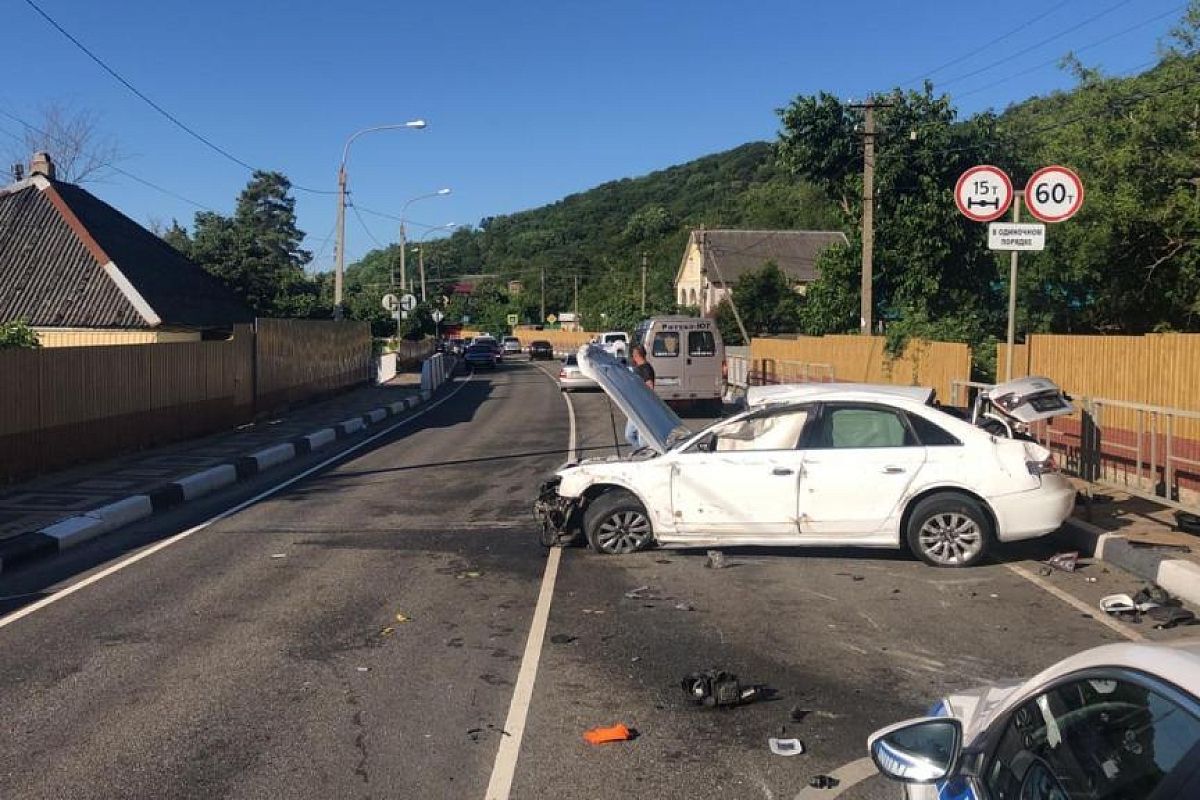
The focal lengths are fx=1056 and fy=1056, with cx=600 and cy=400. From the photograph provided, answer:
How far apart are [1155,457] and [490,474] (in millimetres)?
8566

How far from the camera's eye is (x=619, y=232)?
12581 cm

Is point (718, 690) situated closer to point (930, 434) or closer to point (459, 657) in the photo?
point (459, 657)

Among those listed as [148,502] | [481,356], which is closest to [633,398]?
[148,502]

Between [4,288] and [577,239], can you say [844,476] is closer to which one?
[4,288]

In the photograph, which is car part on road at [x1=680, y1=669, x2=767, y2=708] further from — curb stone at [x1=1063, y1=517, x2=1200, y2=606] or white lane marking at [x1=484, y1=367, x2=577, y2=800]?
curb stone at [x1=1063, y1=517, x2=1200, y2=606]

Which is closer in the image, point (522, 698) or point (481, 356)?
point (522, 698)

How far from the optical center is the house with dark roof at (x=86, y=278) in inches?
991

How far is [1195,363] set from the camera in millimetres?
12172

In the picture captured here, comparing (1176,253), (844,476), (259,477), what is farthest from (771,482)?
(1176,253)

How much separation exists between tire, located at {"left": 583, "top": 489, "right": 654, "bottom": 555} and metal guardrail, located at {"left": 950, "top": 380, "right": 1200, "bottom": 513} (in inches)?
167

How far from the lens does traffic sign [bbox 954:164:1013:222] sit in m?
11.8

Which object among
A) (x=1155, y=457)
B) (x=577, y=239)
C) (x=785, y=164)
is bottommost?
(x=1155, y=457)

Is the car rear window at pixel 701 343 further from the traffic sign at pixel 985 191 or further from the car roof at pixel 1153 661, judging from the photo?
the car roof at pixel 1153 661

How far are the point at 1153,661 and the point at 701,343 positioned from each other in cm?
2130
